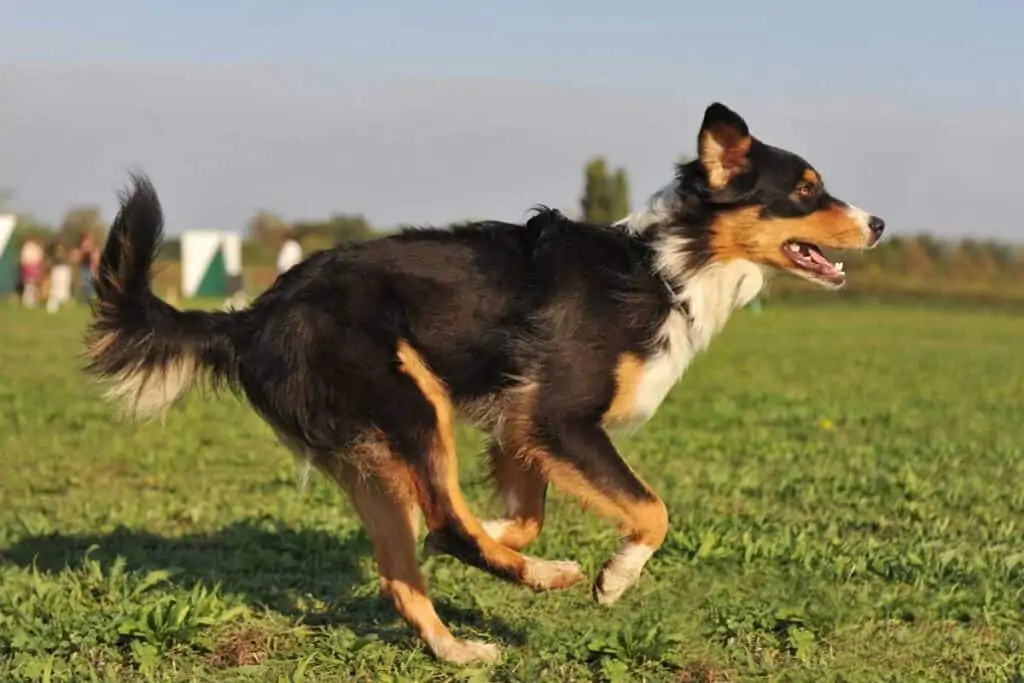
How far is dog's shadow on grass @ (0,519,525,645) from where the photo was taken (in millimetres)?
4967

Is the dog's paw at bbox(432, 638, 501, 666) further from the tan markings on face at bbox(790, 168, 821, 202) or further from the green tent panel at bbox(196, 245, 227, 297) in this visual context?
the green tent panel at bbox(196, 245, 227, 297)

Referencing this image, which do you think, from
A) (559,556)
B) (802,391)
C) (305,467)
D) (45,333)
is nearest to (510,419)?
(305,467)

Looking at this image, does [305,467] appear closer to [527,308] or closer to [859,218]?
[527,308]

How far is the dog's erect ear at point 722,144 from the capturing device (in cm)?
482

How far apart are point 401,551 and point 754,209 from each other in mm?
2003

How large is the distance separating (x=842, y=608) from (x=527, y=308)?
69.2 inches

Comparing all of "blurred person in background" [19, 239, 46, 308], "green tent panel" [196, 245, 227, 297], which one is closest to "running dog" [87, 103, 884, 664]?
"blurred person in background" [19, 239, 46, 308]

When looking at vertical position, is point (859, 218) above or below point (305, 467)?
above

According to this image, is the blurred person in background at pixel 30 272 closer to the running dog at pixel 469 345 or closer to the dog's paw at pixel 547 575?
the running dog at pixel 469 345

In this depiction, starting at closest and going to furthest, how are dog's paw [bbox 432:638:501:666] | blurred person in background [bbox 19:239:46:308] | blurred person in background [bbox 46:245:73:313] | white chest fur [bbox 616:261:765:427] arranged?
dog's paw [bbox 432:638:501:666] → white chest fur [bbox 616:261:765:427] → blurred person in background [bbox 46:245:73:313] → blurred person in background [bbox 19:239:46:308]

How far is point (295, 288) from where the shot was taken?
15.5ft

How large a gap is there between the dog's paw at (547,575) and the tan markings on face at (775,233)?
1.40 m

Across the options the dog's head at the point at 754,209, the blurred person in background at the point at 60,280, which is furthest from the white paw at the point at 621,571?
the blurred person in background at the point at 60,280

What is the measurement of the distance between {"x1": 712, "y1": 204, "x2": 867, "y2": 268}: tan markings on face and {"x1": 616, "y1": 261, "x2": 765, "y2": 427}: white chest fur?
0.06m
